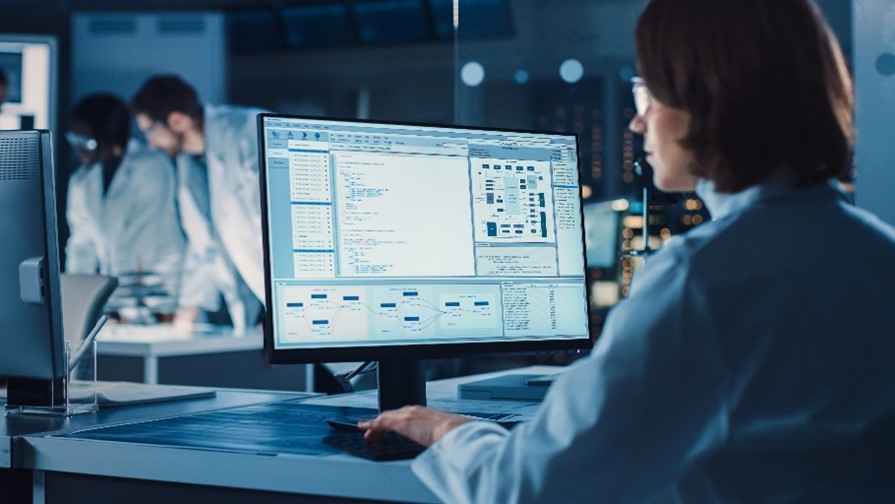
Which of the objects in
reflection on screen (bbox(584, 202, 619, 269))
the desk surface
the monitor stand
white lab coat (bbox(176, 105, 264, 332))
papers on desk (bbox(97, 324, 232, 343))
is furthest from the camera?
white lab coat (bbox(176, 105, 264, 332))

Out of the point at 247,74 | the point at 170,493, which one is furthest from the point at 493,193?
the point at 247,74

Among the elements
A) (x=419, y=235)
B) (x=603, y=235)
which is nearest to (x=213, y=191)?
(x=603, y=235)

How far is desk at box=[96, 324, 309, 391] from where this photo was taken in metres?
3.51

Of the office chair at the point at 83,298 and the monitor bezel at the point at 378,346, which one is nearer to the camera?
the monitor bezel at the point at 378,346

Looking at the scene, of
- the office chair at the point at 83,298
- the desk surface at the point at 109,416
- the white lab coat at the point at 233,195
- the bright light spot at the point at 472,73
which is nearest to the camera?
the desk surface at the point at 109,416

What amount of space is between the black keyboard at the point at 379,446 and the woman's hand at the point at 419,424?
0.02 meters

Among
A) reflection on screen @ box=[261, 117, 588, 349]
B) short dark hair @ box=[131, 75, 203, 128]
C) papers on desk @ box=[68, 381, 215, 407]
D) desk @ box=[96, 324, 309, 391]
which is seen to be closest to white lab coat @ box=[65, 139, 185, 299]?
short dark hair @ box=[131, 75, 203, 128]

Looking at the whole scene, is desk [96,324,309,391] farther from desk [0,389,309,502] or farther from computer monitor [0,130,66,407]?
computer monitor [0,130,66,407]

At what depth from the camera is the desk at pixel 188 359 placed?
3512 mm

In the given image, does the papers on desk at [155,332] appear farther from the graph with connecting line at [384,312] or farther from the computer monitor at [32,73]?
the computer monitor at [32,73]

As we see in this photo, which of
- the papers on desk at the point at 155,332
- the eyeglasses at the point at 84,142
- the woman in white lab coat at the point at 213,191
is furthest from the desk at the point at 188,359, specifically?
the eyeglasses at the point at 84,142

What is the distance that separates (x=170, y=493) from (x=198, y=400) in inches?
22.4

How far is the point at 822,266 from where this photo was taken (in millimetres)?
1021

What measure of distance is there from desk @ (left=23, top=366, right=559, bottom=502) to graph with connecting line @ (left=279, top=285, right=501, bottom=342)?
0.73ft
